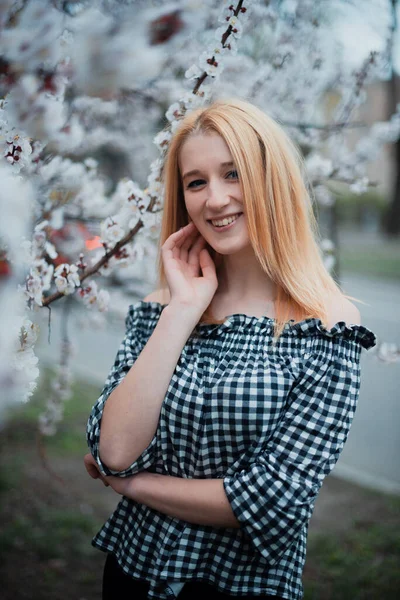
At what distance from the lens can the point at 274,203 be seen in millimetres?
1587

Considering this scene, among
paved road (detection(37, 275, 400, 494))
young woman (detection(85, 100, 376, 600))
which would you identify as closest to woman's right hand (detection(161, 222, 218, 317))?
young woman (detection(85, 100, 376, 600))

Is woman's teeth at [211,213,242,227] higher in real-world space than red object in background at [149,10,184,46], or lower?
lower

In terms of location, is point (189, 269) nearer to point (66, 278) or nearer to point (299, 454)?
point (66, 278)

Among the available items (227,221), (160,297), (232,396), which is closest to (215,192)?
(227,221)

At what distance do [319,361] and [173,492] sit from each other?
49 centimetres

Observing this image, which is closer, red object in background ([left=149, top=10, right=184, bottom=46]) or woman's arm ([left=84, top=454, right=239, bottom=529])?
red object in background ([left=149, top=10, right=184, bottom=46])

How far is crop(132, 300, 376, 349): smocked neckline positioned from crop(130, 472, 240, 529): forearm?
424mm

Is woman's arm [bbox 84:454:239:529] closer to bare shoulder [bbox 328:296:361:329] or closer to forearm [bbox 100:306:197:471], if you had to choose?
forearm [bbox 100:306:197:471]

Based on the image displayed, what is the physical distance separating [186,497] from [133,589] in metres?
0.34

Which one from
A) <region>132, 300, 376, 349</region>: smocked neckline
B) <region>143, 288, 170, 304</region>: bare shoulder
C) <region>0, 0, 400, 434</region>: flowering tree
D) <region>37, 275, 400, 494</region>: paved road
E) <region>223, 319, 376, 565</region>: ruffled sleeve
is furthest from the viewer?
<region>37, 275, 400, 494</region>: paved road

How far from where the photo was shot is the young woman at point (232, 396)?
1.38 m

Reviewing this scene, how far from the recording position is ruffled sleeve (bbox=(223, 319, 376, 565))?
52.7 inches

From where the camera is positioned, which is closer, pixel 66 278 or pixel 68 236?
pixel 66 278

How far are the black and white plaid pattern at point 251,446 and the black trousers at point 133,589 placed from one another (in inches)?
1.0
